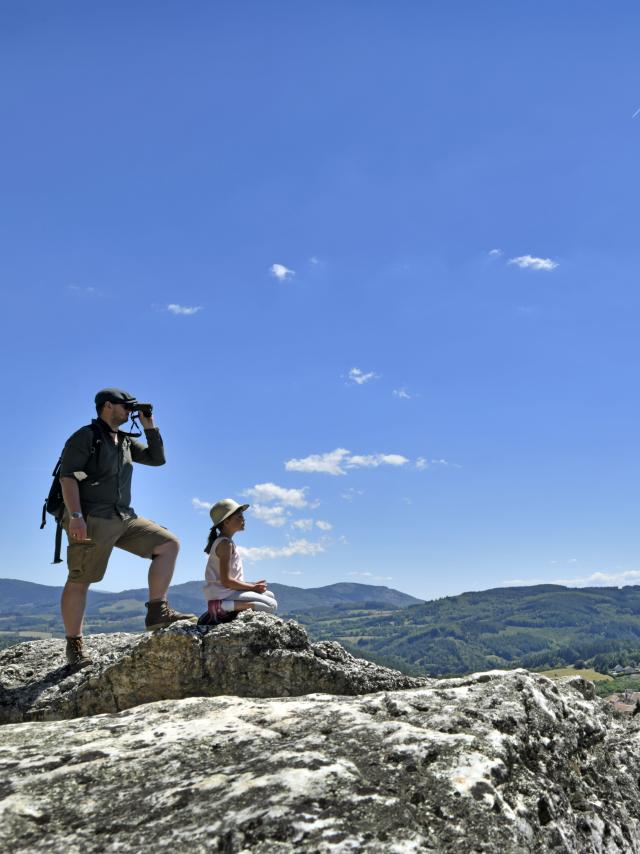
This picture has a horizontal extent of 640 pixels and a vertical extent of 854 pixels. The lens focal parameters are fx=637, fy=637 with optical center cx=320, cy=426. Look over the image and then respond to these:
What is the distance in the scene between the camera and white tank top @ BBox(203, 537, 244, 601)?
8.98 metres

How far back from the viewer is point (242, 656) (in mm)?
7871

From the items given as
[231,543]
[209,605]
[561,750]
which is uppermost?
[231,543]

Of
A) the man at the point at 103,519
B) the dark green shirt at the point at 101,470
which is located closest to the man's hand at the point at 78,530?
the man at the point at 103,519

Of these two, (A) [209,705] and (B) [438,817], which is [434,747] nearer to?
(B) [438,817]

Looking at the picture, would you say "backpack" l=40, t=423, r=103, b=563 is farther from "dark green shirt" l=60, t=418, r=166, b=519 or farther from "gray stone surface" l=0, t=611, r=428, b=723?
"gray stone surface" l=0, t=611, r=428, b=723

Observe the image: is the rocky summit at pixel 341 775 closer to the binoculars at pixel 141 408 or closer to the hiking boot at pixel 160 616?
the hiking boot at pixel 160 616

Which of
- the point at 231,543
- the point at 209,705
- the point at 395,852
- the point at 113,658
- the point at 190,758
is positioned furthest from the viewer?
the point at 231,543

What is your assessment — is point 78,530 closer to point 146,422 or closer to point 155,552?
point 155,552

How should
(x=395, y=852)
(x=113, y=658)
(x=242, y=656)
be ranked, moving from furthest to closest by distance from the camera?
(x=113, y=658) < (x=242, y=656) < (x=395, y=852)

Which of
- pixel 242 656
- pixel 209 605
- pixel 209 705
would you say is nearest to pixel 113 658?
pixel 209 605

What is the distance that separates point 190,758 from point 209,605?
4854 mm

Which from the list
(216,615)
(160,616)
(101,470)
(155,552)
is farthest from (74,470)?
(216,615)

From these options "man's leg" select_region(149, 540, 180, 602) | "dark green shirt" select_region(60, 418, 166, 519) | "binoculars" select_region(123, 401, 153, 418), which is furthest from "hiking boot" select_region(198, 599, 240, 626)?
"binoculars" select_region(123, 401, 153, 418)

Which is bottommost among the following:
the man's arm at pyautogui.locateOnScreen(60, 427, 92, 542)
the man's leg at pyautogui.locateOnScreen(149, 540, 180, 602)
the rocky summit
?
the rocky summit
